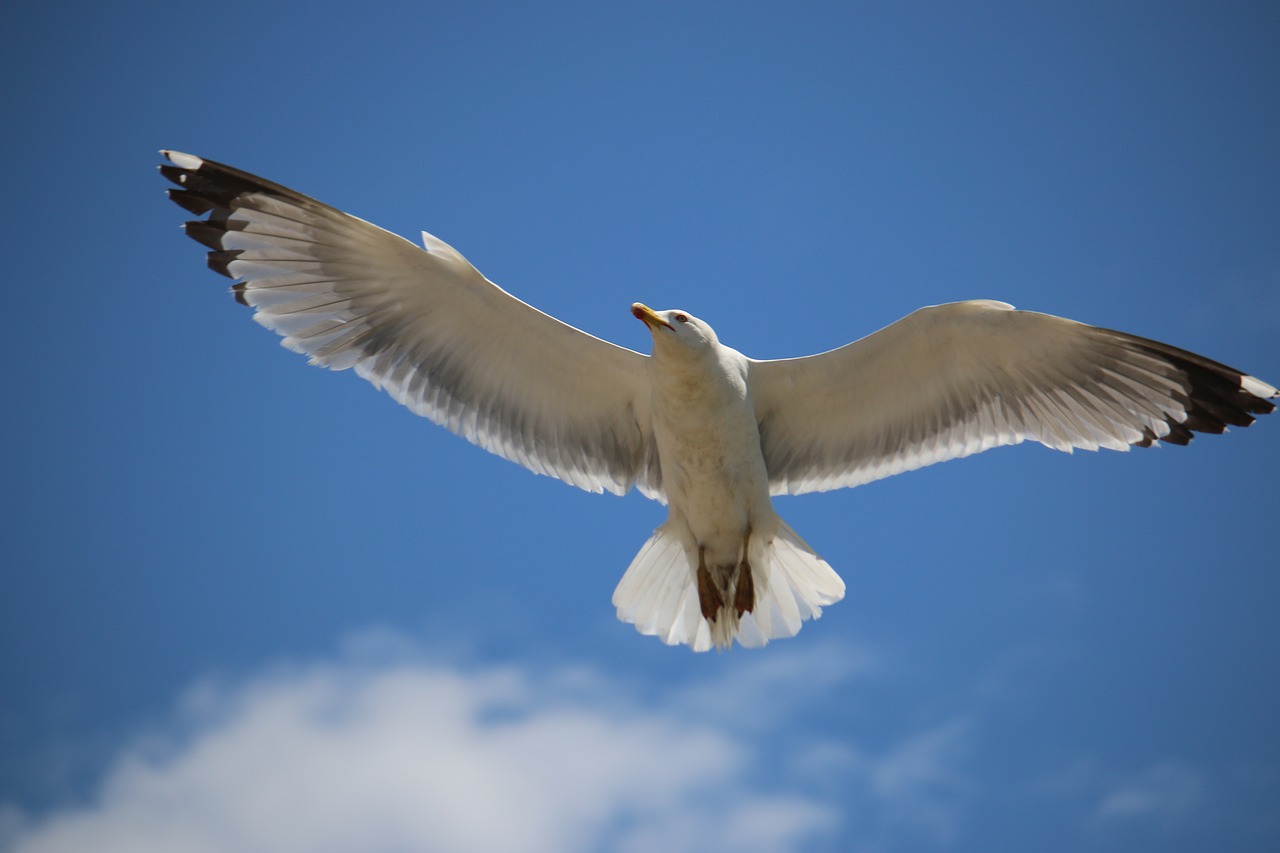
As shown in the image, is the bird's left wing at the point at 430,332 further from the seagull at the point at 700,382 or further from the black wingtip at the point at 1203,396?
the black wingtip at the point at 1203,396

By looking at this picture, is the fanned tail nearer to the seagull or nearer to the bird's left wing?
the seagull

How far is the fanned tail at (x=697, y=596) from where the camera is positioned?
5.96 meters

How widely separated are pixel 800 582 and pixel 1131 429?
5.97ft

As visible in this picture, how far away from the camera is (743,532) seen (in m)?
5.94

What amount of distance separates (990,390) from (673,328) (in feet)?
5.76

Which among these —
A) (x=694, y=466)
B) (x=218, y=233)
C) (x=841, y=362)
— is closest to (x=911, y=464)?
(x=841, y=362)

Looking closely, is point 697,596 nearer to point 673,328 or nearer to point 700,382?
point 700,382

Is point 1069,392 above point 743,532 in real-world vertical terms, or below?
above

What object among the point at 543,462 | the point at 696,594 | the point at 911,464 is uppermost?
the point at 911,464

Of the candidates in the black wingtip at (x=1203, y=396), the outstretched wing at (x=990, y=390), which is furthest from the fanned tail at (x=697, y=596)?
the black wingtip at (x=1203, y=396)

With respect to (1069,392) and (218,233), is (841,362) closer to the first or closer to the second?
(1069,392)

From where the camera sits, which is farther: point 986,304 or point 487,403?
point 487,403

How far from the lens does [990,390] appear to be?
6.09m

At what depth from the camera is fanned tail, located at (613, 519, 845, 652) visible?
596 centimetres
